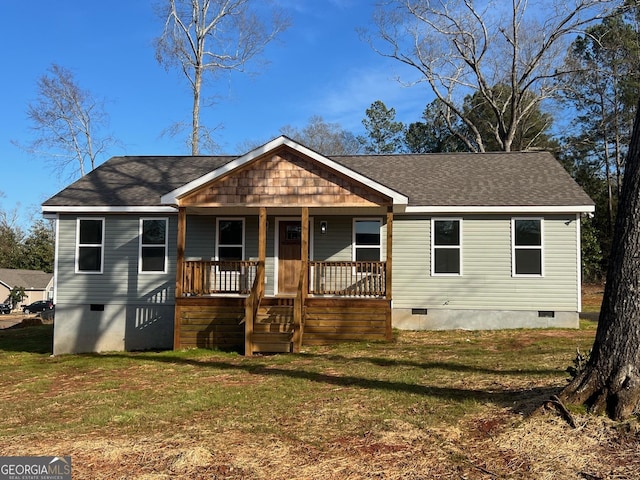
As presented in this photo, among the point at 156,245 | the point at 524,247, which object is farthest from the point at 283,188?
the point at 524,247

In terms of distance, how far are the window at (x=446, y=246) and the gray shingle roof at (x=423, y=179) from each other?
23.6 inches

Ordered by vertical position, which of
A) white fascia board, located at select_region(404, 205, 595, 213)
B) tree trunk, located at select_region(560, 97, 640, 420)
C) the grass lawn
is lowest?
the grass lawn

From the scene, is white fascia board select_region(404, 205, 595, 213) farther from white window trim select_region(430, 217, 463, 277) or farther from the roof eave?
white window trim select_region(430, 217, 463, 277)

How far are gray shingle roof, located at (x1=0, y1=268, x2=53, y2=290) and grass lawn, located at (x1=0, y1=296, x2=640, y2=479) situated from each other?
49571 mm

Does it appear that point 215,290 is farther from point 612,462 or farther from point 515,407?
point 612,462

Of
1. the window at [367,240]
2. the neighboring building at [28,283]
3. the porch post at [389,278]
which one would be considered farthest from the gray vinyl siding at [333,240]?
the neighboring building at [28,283]

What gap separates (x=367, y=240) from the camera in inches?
522

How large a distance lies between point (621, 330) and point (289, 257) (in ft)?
31.3

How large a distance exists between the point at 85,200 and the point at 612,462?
13162 millimetres

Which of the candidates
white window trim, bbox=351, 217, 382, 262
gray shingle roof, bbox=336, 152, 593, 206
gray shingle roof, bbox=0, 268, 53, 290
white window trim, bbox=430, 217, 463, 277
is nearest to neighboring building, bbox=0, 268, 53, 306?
gray shingle roof, bbox=0, 268, 53, 290

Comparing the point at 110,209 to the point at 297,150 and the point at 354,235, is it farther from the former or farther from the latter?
the point at 354,235

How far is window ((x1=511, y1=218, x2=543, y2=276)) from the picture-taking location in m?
12.7

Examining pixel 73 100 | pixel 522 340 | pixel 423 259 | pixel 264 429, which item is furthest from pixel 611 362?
pixel 73 100

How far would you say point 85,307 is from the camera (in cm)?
1332
